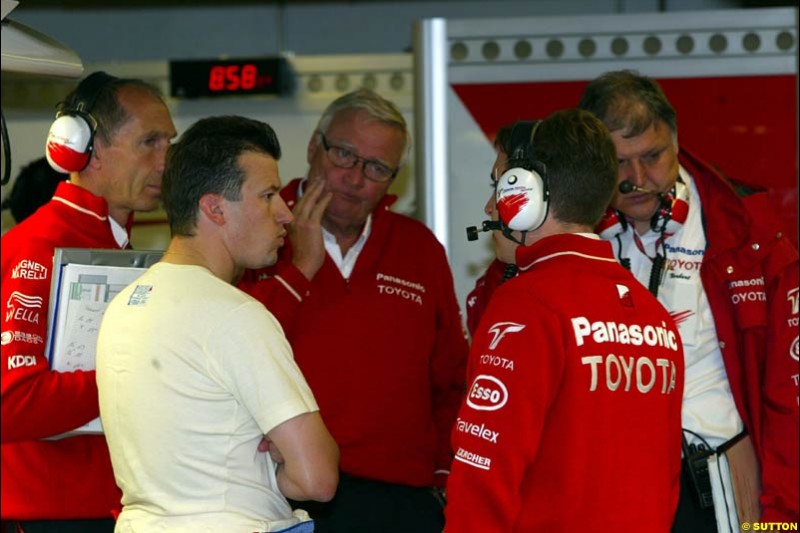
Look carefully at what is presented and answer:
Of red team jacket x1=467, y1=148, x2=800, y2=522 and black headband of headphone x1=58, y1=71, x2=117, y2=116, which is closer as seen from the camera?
black headband of headphone x1=58, y1=71, x2=117, y2=116

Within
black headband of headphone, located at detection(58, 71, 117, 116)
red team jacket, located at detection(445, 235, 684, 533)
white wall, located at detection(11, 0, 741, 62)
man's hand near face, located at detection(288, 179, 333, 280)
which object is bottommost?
red team jacket, located at detection(445, 235, 684, 533)

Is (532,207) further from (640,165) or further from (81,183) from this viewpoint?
(81,183)

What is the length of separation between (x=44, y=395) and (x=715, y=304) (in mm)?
1770

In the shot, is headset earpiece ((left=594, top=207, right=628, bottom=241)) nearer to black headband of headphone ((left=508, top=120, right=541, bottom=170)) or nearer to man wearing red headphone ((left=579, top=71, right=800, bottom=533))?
man wearing red headphone ((left=579, top=71, right=800, bottom=533))

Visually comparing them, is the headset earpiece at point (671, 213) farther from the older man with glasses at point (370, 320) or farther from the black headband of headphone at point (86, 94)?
the black headband of headphone at point (86, 94)

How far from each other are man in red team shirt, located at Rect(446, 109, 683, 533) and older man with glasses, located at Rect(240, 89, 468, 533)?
845 millimetres

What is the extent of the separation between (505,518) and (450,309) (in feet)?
4.39

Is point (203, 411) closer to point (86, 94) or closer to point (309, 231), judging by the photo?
point (86, 94)

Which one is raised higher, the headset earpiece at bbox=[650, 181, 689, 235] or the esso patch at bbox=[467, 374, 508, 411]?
the headset earpiece at bbox=[650, 181, 689, 235]

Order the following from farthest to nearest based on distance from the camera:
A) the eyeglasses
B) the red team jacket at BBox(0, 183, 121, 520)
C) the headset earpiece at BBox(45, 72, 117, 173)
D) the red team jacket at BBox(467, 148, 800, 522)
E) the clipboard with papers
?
the eyeglasses → the red team jacket at BBox(467, 148, 800, 522) → the headset earpiece at BBox(45, 72, 117, 173) → the clipboard with papers → the red team jacket at BBox(0, 183, 121, 520)

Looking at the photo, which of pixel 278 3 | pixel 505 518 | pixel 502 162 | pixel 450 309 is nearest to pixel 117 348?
pixel 505 518

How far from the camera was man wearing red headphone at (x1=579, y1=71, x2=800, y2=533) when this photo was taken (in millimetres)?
3080

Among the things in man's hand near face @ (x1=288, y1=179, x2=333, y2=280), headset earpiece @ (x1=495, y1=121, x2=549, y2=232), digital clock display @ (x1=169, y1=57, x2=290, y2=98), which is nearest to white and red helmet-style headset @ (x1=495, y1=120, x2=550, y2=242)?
headset earpiece @ (x1=495, y1=121, x2=549, y2=232)

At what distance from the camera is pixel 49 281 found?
252 cm
